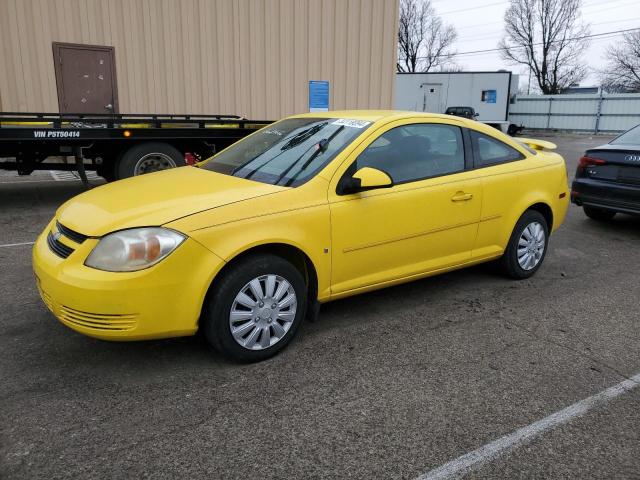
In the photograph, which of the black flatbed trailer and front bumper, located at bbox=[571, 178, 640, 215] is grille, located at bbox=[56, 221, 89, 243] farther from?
front bumper, located at bbox=[571, 178, 640, 215]

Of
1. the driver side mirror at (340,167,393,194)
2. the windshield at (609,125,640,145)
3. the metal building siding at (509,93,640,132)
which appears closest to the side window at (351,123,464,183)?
the driver side mirror at (340,167,393,194)

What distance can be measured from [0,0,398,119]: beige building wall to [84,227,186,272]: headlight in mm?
9016

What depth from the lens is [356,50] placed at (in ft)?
44.1

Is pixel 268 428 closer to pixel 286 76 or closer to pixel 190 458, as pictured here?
pixel 190 458

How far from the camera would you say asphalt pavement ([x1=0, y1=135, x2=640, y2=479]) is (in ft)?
8.13

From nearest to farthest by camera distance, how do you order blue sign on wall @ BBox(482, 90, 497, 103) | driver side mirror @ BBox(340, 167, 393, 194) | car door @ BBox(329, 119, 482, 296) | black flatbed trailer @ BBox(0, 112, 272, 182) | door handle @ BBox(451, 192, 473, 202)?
driver side mirror @ BBox(340, 167, 393, 194) < car door @ BBox(329, 119, 482, 296) < door handle @ BBox(451, 192, 473, 202) < black flatbed trailer @ BBox(0, 112, 272, 182) < blue sign on wall @ BBox(482, 90, 497, 103)

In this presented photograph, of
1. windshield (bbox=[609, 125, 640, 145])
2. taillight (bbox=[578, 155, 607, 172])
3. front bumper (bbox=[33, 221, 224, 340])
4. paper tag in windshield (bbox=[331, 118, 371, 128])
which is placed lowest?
front bumper (bbox=[33, 221, 224, 340])

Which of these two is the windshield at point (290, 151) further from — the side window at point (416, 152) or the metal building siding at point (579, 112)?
the metal building siding at point (579, 112)

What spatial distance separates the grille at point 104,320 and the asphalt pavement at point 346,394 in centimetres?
36

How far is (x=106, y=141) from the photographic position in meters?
7.94

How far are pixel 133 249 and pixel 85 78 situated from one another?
365 inches

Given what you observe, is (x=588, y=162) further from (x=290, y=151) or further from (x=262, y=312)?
(x=262, y=312)

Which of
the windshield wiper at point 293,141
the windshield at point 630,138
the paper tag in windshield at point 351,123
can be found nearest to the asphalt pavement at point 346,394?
the windshield wiper at point 293,141

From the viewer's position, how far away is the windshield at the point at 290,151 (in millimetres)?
3688
